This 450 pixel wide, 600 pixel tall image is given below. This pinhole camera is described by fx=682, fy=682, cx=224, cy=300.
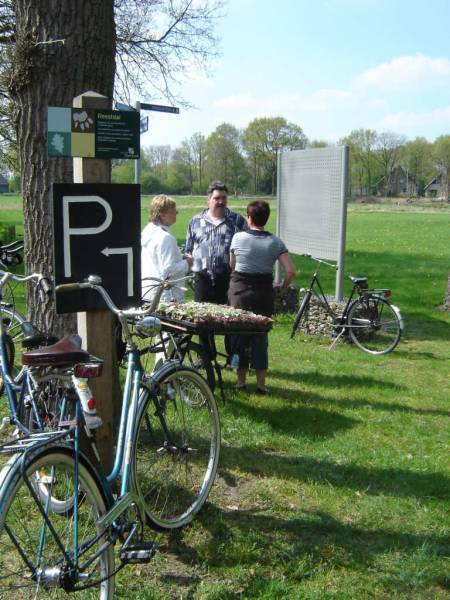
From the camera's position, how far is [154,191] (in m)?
91.2

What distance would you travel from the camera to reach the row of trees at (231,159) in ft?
283

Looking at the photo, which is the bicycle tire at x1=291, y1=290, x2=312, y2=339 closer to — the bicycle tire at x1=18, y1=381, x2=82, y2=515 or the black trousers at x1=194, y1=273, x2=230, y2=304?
the black trousers at x1=194, y1=273, x2=230, y2=304

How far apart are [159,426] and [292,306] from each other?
25.1 ft

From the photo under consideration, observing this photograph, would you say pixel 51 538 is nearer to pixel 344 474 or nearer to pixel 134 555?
pixel 134 555

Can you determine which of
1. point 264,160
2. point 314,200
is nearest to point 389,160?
point 264,160

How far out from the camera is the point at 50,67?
13.2ft

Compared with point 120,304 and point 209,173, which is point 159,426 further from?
point 209,173

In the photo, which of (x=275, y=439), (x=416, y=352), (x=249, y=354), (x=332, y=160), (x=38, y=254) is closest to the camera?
(x=38, y=254)

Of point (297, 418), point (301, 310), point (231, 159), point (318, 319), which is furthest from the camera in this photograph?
point (231, 159)

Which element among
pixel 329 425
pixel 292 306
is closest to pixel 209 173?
pixel 292 306

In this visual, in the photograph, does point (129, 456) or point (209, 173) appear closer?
point (129, 456)

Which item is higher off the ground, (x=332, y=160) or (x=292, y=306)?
(x=332, y=160)

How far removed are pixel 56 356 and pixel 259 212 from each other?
397cm

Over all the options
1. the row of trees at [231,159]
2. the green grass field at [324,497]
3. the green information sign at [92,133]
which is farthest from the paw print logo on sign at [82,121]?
the row of trees at [231,159]
